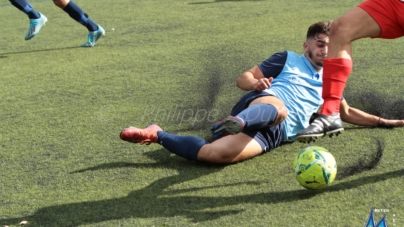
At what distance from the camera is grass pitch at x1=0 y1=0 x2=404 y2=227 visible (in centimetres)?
310

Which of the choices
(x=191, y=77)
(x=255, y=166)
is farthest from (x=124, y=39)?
(x=255, y=166)

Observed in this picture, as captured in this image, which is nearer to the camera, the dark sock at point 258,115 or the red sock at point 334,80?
the red sock at point 334,80

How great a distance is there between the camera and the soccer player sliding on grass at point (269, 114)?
366 cm

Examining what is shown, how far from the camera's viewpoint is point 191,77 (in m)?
5.77

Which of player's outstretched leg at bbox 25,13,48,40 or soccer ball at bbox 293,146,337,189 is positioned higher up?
soccer ball at bbox 293,146,337,189

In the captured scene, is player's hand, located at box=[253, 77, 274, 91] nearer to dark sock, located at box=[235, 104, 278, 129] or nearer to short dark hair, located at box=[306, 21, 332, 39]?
dark sock, located at box=[235, 104, 278, 129]

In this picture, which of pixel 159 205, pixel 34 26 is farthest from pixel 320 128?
pixel 34 26

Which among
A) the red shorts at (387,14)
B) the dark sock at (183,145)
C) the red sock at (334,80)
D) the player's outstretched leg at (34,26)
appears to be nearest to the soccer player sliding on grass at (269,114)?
the dark sock at (183,145)

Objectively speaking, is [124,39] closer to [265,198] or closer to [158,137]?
[158,137]

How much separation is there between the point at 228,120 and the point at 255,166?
0.53 meters

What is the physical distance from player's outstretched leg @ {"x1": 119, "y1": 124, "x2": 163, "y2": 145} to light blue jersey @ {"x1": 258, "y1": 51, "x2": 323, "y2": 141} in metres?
0.80

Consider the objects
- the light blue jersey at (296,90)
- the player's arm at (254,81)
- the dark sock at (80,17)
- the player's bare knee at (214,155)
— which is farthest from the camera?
the dark sock at (80,17)

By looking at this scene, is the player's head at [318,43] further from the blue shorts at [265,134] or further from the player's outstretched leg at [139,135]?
the player's outstretched leg at [139,135]

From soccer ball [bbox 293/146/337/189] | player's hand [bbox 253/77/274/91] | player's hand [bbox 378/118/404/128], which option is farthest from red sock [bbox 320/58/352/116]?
player's hand [bbox 378/118/404/128]
